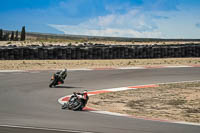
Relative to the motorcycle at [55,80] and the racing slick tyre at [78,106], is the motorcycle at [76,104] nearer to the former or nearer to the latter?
the racing slick tyre at [78,106]

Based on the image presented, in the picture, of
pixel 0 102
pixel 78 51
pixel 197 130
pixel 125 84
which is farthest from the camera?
pixel 78 51

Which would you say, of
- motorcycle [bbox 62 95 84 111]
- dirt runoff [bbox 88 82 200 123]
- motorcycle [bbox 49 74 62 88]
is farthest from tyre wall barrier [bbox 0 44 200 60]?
motorcycle [bbox 62 95 84 111]

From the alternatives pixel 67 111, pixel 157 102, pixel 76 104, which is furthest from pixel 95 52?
pixel 67 111

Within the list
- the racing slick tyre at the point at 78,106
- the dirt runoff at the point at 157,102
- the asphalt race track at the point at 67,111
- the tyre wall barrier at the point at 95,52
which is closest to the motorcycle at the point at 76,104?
the racing slick tyre at the point at 78,106

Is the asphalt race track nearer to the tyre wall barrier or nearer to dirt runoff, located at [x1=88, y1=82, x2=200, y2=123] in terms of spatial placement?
dirt runoff, located at [x1=88, y1=82, x2=200, y2=123]

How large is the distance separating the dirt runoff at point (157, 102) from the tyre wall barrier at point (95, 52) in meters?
15.1

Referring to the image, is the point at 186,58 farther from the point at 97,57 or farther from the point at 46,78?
the point at 46,78

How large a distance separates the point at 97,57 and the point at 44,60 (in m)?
4.06

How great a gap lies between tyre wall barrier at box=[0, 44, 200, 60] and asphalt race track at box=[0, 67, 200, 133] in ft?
28.3

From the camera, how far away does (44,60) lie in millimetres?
34344

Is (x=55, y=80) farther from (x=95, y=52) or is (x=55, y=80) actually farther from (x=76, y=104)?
(x=95, y=52)

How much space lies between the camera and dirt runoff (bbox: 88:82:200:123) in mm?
11859

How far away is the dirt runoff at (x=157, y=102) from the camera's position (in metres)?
11.9

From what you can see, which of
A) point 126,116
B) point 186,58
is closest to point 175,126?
point 126,116
